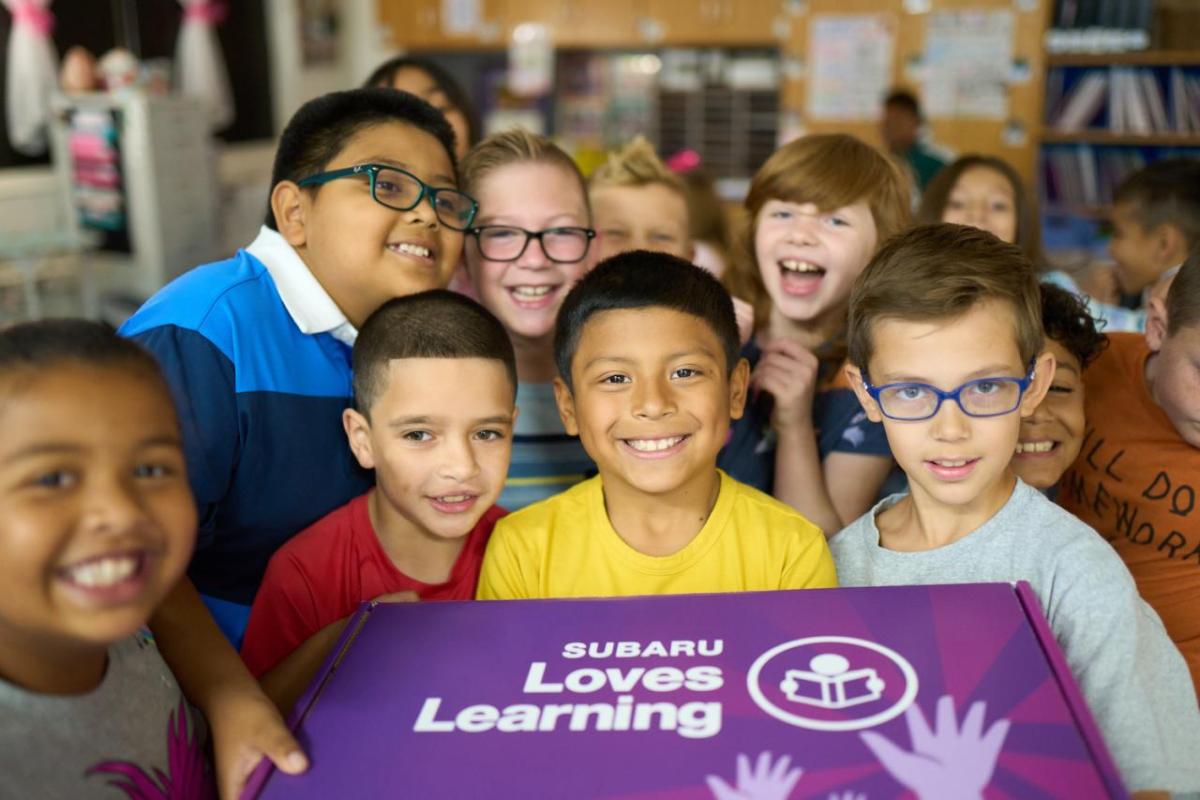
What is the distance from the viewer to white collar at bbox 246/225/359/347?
5.18 feet

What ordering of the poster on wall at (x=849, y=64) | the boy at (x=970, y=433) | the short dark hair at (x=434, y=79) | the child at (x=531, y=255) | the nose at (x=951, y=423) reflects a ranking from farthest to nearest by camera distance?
the poster on wall at (x=849, y=64) < the short dark hair at (x=434, y=79) < the child at (x=531, y=255) < the nose at (x=951, y=423) < the boy at (x=970, y=433)

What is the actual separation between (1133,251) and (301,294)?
2.64 metres

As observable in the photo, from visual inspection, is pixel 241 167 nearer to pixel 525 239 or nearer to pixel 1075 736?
pixel 525 239

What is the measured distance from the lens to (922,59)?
580cm

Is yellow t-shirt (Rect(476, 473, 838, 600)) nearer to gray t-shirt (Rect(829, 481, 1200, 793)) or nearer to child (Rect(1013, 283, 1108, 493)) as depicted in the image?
gray t-shirt (Rect(829, 481, 1200, 793))

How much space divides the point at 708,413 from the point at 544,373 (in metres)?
0.59

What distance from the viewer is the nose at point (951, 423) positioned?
133cm

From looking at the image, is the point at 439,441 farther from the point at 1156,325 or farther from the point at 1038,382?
the point at 1156,325

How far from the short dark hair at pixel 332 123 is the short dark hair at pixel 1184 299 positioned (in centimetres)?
120

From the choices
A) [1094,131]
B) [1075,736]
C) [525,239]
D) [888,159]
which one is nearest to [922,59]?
[1094,131]

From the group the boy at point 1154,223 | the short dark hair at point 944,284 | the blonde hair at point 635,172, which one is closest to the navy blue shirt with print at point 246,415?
the short dark hair at point 944,284

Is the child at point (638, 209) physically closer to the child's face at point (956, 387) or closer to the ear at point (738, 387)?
the ear at point (738, 387)

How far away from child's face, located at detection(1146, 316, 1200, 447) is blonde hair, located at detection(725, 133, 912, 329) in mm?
552

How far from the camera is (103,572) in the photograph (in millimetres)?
828
